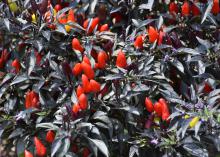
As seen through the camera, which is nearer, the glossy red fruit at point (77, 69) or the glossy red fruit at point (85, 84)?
the glossy red fruit at point (85, 84)

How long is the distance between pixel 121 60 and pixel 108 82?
243 millimetres

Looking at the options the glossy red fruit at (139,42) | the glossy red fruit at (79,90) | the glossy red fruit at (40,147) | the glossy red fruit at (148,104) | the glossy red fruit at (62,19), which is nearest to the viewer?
the glossy red fruit at (40,147)

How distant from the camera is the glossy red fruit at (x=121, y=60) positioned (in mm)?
Result: 3471

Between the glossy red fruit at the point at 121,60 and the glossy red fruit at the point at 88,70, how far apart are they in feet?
0.63

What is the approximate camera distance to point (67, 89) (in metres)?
3.54

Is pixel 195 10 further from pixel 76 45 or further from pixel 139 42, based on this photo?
pixel 76 45

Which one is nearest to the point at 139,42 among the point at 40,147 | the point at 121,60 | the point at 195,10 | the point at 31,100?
the point at 121,60

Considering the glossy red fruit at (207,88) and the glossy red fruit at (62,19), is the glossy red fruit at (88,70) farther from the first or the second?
the glossy red fruit at (207,88)

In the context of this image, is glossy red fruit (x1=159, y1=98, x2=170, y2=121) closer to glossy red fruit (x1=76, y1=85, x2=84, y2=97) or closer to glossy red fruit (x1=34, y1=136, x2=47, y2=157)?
glossy red fruit (x1=76, y1=85, x2=84, y2=97)

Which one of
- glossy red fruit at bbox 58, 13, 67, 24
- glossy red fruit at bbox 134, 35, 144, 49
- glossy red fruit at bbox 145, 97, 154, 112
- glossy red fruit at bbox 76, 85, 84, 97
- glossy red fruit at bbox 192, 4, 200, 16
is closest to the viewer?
glossy red fruit at bbox 76, 85, 84, 97

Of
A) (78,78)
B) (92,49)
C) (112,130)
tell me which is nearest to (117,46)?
(92,49)

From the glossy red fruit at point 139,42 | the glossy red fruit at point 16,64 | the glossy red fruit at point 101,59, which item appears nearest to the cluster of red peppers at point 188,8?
the glossy red fruit at point 139,42

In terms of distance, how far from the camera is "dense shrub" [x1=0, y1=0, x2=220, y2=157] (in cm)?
335

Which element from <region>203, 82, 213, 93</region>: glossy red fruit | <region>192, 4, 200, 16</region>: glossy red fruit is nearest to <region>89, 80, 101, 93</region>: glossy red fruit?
<region>203, 82, 213, 93</region>: glossy red fruit
